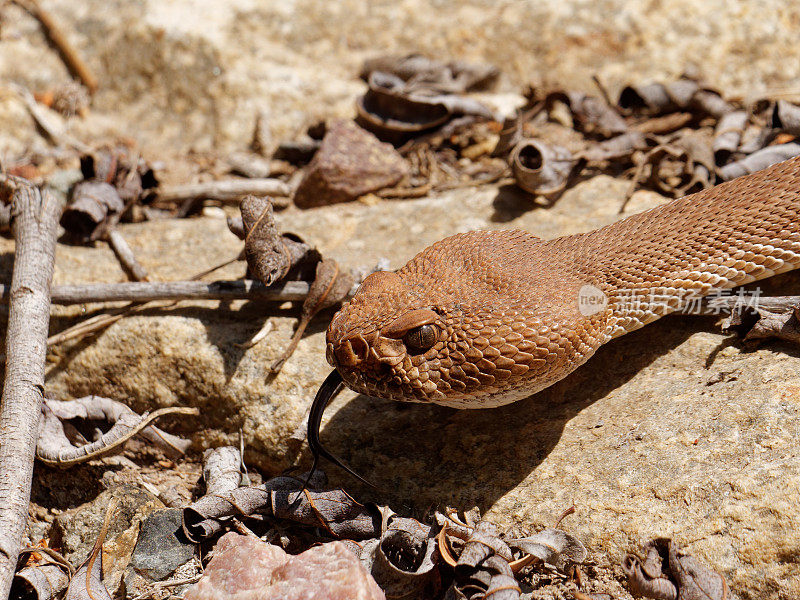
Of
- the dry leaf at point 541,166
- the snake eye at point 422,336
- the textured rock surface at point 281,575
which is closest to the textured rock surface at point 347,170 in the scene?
the dry leaf at point 541,166

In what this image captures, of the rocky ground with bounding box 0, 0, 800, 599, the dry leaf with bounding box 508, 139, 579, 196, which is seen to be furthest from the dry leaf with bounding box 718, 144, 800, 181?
the dry leaf with bounding box 508, 139, 579, 196

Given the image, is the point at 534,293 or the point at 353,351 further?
the point at 534,293

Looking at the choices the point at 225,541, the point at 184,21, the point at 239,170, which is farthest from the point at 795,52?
the point at 225,541

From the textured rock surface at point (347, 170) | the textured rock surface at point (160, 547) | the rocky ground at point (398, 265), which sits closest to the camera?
the rocky ground at point (398, 265)

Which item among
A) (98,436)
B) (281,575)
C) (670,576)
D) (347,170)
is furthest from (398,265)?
(670,576)

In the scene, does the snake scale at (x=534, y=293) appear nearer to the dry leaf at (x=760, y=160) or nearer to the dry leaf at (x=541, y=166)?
the dry leaf at (x=760, y=160)

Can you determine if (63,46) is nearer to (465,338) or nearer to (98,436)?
(98,436)

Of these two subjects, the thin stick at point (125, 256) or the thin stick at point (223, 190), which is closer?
the thin stick at point (125, 256)
